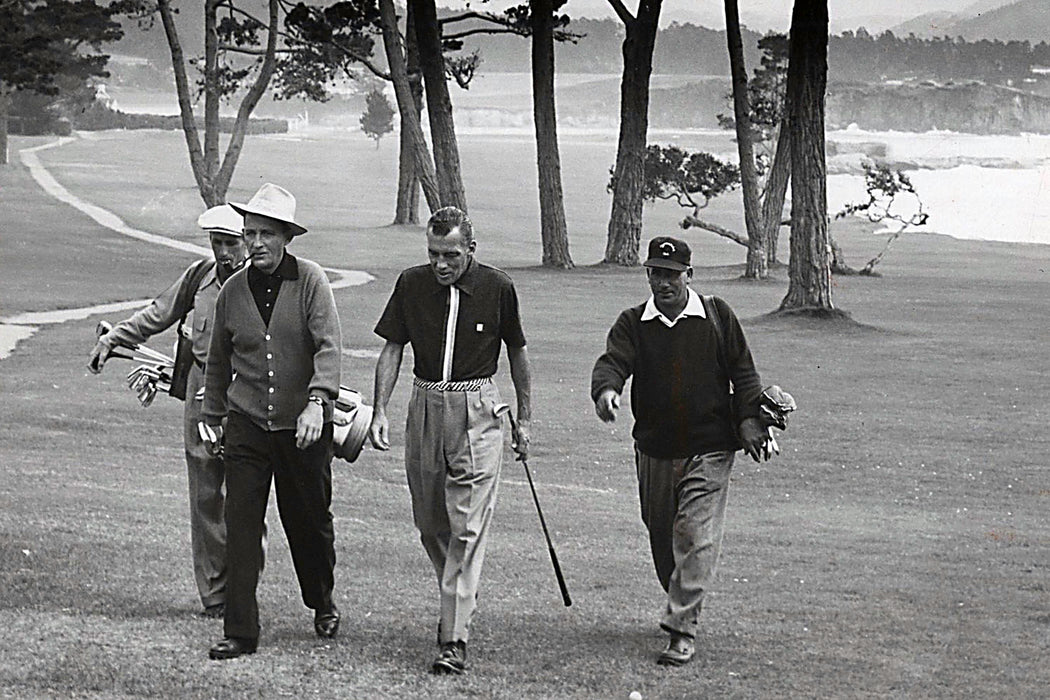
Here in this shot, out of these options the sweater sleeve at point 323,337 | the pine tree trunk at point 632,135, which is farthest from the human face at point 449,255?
the pine tree trunk at point 632,135

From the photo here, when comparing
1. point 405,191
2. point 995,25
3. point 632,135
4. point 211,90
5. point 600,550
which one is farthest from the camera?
point 995,25

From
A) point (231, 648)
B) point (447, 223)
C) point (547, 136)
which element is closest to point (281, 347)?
point (447, 223)

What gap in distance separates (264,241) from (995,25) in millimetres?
81523

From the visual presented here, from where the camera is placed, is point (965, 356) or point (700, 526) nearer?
point (700, 526)

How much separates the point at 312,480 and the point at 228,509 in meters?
0.39

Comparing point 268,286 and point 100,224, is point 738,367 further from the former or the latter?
point 100,224

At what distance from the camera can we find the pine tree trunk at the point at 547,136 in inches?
1769

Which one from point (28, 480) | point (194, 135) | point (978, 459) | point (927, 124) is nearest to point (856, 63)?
point (927, 124)

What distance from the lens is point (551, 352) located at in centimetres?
2686

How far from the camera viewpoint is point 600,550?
11922 millimetres

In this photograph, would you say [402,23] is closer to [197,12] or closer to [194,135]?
[197,12]

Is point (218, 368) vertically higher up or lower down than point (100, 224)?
higher up

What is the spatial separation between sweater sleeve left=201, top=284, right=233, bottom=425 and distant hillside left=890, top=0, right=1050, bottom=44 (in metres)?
79.4

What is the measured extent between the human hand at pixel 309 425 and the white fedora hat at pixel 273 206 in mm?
761
